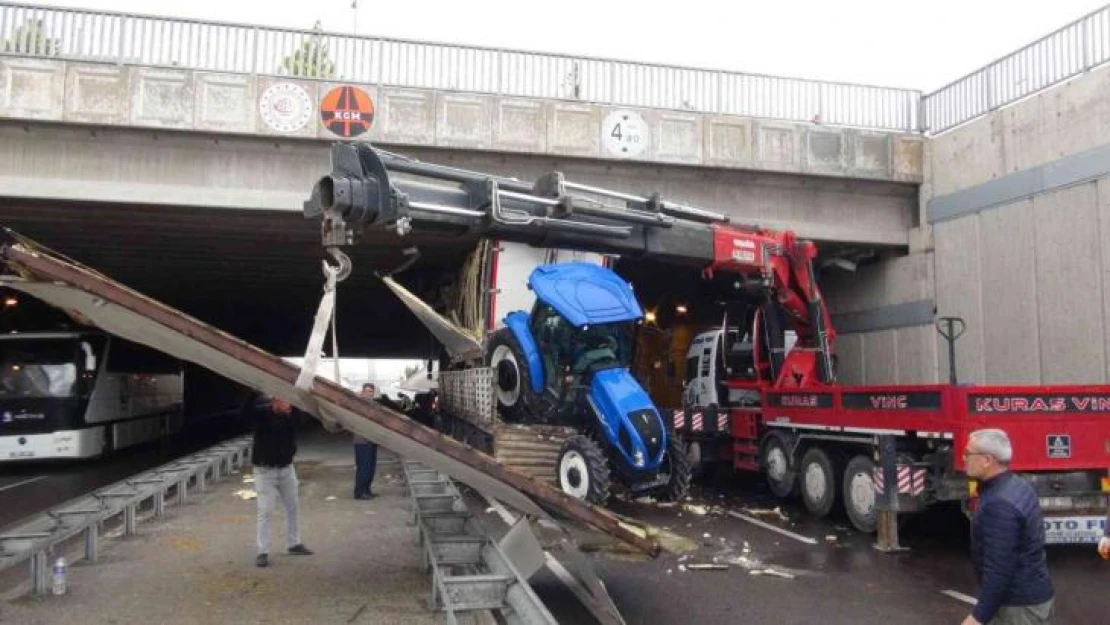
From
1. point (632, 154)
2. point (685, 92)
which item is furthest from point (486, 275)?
point (685, 92)

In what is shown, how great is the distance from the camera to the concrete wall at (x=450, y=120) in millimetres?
13680

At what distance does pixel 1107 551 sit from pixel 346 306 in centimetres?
2865

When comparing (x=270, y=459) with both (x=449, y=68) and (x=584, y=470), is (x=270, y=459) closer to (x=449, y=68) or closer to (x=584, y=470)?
(x=584, y=470)

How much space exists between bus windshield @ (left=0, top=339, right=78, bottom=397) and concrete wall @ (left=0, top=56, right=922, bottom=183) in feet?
22.0

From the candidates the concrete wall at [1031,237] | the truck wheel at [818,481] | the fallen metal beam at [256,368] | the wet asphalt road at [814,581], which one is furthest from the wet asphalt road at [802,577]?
the concrete wall at [1031,237]

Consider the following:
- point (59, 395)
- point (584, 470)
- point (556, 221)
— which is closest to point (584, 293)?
point (556, 221)

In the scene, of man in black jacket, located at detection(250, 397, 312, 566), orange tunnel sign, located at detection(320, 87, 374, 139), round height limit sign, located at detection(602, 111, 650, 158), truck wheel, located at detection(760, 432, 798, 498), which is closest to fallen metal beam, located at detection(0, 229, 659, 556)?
man in black jacket, located at detection(250, 397, 312, 566)

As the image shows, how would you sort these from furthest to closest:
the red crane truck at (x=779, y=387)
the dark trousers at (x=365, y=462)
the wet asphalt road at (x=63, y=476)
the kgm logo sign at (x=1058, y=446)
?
the wet asphalt road at (x=63, y=476), the dark trousers at (x=365, y=462), the kgm logo sign at (x=1058, y=446), the red crane truck at (x=779, y=387)

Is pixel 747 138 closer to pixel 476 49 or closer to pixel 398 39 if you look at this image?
pixel 476 49

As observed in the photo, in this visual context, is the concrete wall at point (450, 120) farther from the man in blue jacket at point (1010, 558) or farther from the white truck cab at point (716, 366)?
the man in blue jacket at point (1010, 558)

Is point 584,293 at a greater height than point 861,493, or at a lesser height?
greater

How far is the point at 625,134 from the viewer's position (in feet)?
51.4

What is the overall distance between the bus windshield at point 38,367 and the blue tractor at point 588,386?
11.0 metres

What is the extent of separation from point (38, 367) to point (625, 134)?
1336cm
